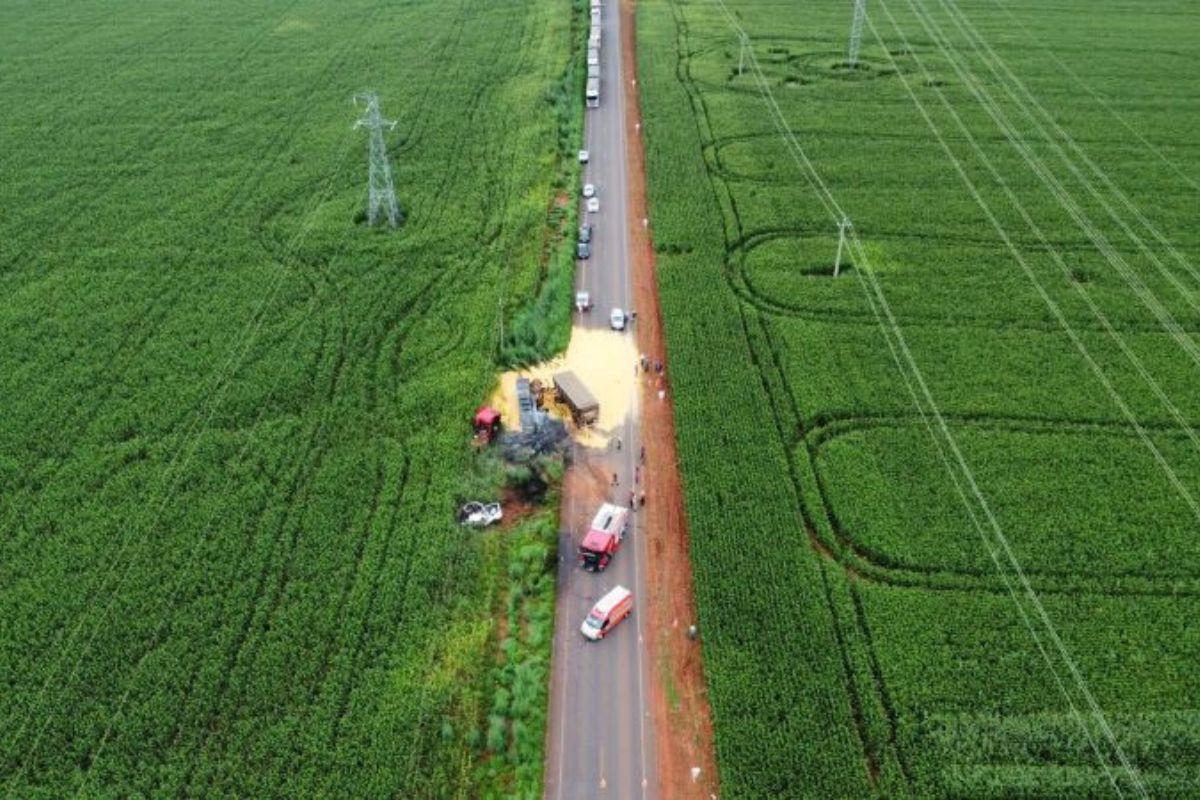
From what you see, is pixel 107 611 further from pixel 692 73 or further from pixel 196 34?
pixel 196 34

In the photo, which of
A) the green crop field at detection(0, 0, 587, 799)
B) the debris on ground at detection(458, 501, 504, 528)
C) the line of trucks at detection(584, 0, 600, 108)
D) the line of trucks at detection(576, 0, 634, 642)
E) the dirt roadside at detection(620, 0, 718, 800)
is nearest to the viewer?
the dirt roadside at detection(620, 0, 718, 800)

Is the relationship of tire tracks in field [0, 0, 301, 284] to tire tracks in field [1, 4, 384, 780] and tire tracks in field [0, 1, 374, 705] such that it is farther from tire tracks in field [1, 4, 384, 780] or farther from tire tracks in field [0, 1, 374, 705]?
tire tracks in field [0, 1, 374, 705]

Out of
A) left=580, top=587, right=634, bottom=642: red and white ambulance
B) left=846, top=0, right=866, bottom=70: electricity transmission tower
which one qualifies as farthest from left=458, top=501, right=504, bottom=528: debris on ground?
left=846, top=0, right=866, bottom=70: electricity transmission tower

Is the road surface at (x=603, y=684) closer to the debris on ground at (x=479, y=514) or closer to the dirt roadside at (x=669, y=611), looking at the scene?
the dirt roadside at (x=669, y=611)

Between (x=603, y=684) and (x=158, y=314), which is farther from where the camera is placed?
(x=158, y=314)

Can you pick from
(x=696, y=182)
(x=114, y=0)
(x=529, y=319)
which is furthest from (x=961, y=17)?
(x=114, y=0)

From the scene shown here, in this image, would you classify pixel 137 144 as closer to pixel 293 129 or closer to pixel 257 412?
pixel 293 129

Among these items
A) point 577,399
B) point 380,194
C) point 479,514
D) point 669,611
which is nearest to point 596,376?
point 577,399
